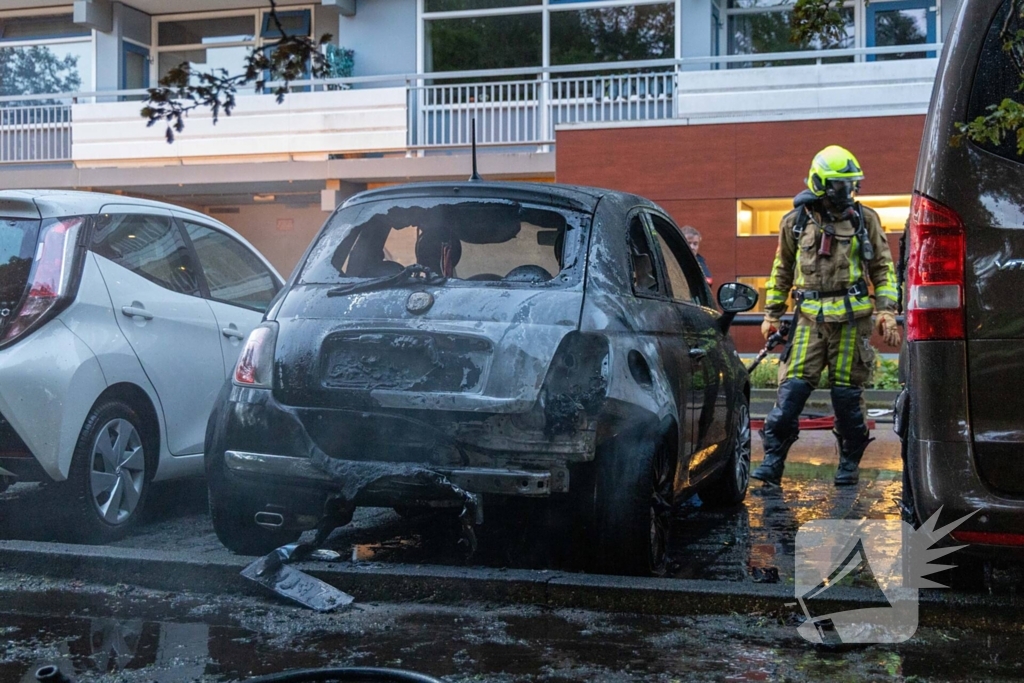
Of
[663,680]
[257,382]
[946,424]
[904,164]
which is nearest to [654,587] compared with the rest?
[663,680]

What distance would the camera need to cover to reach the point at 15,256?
545 cm

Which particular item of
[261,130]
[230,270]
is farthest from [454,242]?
[261,130]

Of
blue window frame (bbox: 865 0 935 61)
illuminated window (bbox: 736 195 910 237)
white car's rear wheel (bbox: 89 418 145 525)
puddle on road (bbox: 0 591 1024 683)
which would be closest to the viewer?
puddle on road (bbox: 0 591 1024 683)

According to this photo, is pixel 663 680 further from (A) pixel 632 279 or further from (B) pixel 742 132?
(B) pixel 742 132

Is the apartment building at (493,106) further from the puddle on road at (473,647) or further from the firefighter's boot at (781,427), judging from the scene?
the puddle on road at (473,647)

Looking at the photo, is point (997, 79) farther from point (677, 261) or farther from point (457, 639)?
point (457, 639)

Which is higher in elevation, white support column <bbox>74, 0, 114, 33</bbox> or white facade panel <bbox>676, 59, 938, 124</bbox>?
white support column <bbox>74, 0, 114, 33</bbox>

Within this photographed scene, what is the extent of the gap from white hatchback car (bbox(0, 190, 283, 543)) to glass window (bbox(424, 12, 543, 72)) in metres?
14.5

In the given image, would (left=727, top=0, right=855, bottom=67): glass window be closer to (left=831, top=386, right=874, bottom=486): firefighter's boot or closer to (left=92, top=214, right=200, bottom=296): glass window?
(left=831, top=386, right=874, bottom=486): firefighter's boot

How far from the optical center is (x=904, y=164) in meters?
17.1

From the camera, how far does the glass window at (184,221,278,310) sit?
677 cm

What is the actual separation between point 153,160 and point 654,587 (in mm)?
18387

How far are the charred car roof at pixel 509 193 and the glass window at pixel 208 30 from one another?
17946 millimetres

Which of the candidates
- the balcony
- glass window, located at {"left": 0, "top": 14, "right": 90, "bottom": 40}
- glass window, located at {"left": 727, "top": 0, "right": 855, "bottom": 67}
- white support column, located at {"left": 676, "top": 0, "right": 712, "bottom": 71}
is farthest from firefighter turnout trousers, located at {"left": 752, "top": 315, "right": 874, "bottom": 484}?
glass window, located at {"left": 0, "top": 14, "right": 90, "bottom": 40}
